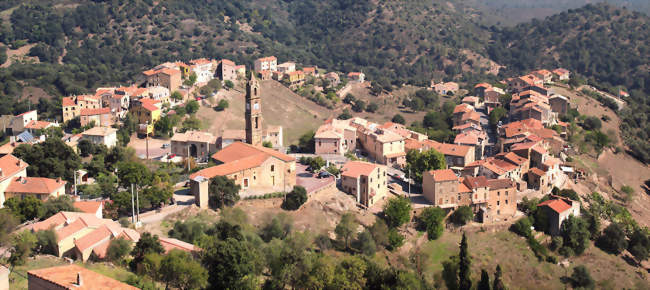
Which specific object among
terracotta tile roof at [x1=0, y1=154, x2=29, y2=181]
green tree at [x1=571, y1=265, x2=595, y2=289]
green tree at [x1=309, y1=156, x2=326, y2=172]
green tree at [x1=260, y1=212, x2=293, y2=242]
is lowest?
green tree at [x1=571, y1=265, x2=595, y2=289]

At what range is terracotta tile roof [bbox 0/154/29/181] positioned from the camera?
42172mm

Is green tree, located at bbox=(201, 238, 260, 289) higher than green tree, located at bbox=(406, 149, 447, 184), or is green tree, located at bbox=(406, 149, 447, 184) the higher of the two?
green tree, located at bbox=(406, 149, 447, 184)

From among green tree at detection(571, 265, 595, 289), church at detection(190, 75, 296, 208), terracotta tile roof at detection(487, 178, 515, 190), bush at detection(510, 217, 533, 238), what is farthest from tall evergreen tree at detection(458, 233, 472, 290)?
church at detection(190, 75, 296, 208)

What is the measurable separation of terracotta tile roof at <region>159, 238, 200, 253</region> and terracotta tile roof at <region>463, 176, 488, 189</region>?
2315 cm

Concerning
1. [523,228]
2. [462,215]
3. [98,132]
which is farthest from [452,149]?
[98,132]

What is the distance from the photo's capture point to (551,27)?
14712cm

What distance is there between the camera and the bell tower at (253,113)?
5094 cm

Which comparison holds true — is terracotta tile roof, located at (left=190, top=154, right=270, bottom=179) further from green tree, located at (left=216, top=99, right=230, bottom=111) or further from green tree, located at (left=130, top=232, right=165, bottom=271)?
green tree, located at (left=216, top=99, right=230, bottom=111)

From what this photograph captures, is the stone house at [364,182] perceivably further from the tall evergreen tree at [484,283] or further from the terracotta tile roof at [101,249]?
the terracotta tile roof at [101,249]

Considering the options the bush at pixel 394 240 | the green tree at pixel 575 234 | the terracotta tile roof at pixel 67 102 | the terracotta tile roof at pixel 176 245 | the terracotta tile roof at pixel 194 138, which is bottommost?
the green tree at pixel 575 234

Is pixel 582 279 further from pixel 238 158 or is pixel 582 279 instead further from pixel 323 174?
pixel 238 158

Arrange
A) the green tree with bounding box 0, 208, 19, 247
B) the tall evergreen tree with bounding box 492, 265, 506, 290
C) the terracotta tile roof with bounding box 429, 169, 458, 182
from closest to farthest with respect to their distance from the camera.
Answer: the green tree with bounding box 0, 208, 19, 247 < the tall evergreen tree with bounding box 492, 265, 506, 290 < the terracotta tile roof with bounding box 429, 169, 458, 182


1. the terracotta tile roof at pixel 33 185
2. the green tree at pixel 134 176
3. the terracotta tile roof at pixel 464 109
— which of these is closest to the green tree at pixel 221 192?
the green tree at pixel 134 176

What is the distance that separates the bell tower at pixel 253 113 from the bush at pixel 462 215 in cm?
1738
